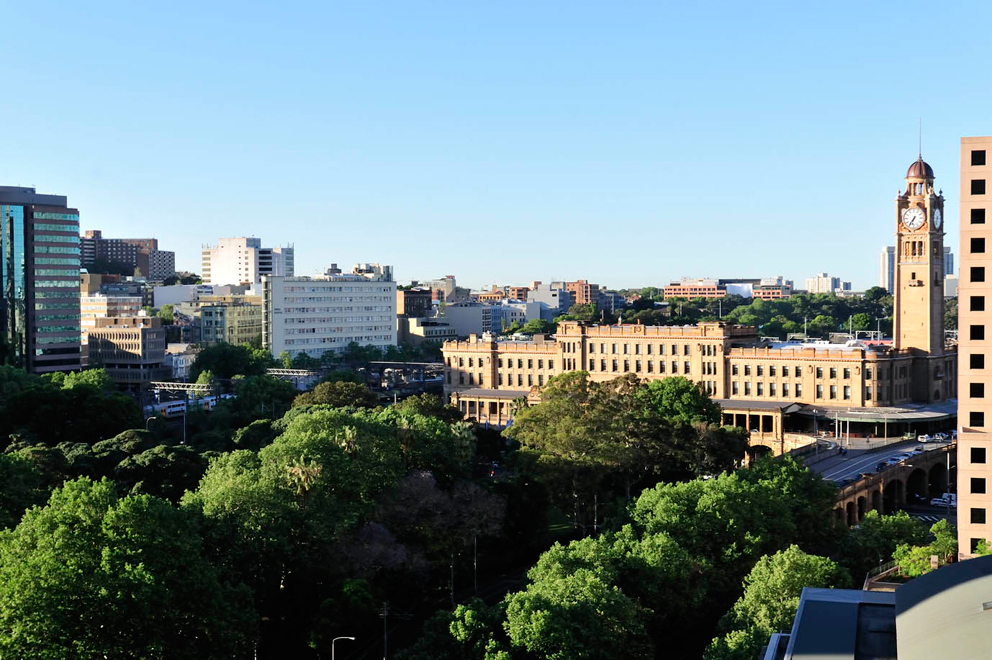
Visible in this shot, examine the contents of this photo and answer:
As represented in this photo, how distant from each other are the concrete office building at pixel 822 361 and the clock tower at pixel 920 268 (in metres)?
0.13

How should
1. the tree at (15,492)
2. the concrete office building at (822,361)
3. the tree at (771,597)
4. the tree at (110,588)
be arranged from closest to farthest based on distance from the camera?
the tree at (110,588), the tree at (771,597), the tree at (15,492), the concrete office building at (822,361)

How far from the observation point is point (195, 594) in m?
48.4

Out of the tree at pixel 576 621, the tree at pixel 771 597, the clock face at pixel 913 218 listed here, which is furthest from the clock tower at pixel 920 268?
the tree at pixel 576 621

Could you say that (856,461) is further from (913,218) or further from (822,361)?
(913,218)

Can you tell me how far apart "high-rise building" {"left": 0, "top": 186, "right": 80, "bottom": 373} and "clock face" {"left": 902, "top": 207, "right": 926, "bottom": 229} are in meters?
127

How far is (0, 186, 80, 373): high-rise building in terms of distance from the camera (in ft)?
568

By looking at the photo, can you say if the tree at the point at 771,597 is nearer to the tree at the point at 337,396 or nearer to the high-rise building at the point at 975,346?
the high-rise building at the point at 975,346

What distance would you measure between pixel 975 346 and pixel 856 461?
153ft

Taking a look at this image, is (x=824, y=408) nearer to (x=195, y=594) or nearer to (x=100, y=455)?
(x=100, y=455)

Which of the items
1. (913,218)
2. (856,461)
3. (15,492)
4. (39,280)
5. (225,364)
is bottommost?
(856,461)

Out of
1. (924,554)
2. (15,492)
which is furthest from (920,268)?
(15,492)

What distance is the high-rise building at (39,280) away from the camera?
568ft

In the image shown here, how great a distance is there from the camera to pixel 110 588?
45875mm

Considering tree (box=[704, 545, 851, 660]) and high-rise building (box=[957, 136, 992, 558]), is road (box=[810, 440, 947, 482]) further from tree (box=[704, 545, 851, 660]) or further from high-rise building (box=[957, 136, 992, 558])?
tree (box=[704, 545, 851, 660])
